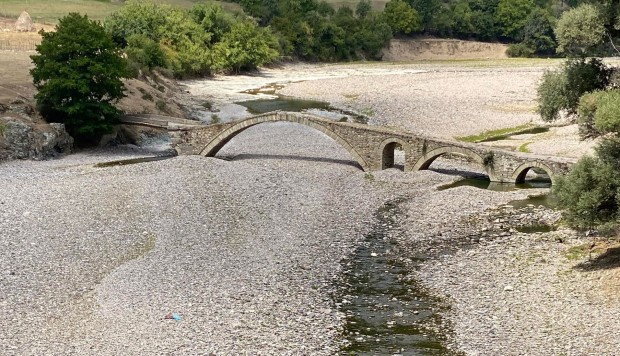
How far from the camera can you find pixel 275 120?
2576 inches

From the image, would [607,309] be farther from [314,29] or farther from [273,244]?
[314,29]

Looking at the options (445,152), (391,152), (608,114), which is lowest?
(391,152)

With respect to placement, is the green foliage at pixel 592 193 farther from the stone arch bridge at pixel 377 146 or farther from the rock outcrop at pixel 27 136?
the rock outcrop at pixel 27 136

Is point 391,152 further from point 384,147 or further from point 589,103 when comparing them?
point 589,103

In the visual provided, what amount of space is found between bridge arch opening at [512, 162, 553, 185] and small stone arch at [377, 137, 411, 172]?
853cm

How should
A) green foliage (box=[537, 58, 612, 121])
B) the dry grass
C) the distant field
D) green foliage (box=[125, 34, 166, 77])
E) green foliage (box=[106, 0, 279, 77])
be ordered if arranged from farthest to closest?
the distant field, green foliage (box=[106, 0, 279, 77]), green foliage (box=[125, 34, 166, 77]), the dry grass, green foliage (box=[537, 58, 612, 121])

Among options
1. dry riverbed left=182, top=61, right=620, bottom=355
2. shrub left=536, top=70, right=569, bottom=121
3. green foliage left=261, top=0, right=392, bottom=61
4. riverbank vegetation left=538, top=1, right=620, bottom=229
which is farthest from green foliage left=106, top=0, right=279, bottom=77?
riverbank vegetation left=538, top=1, right=620, bottom=229

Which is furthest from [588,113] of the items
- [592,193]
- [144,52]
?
[144,52]

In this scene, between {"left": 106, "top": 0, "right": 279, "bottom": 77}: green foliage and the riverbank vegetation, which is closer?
the riverbank vegetation

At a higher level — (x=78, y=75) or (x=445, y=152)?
(x=78, y=75)

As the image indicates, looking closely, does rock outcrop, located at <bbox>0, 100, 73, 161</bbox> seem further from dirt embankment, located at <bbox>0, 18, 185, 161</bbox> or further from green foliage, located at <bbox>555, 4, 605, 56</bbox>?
green foliage, located at <bbox>555, 4, 605, 56</bbox>

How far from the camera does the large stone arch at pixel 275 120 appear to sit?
64.8 m

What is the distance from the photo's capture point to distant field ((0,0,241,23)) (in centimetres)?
14970

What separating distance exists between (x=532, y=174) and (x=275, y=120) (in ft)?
67.0
